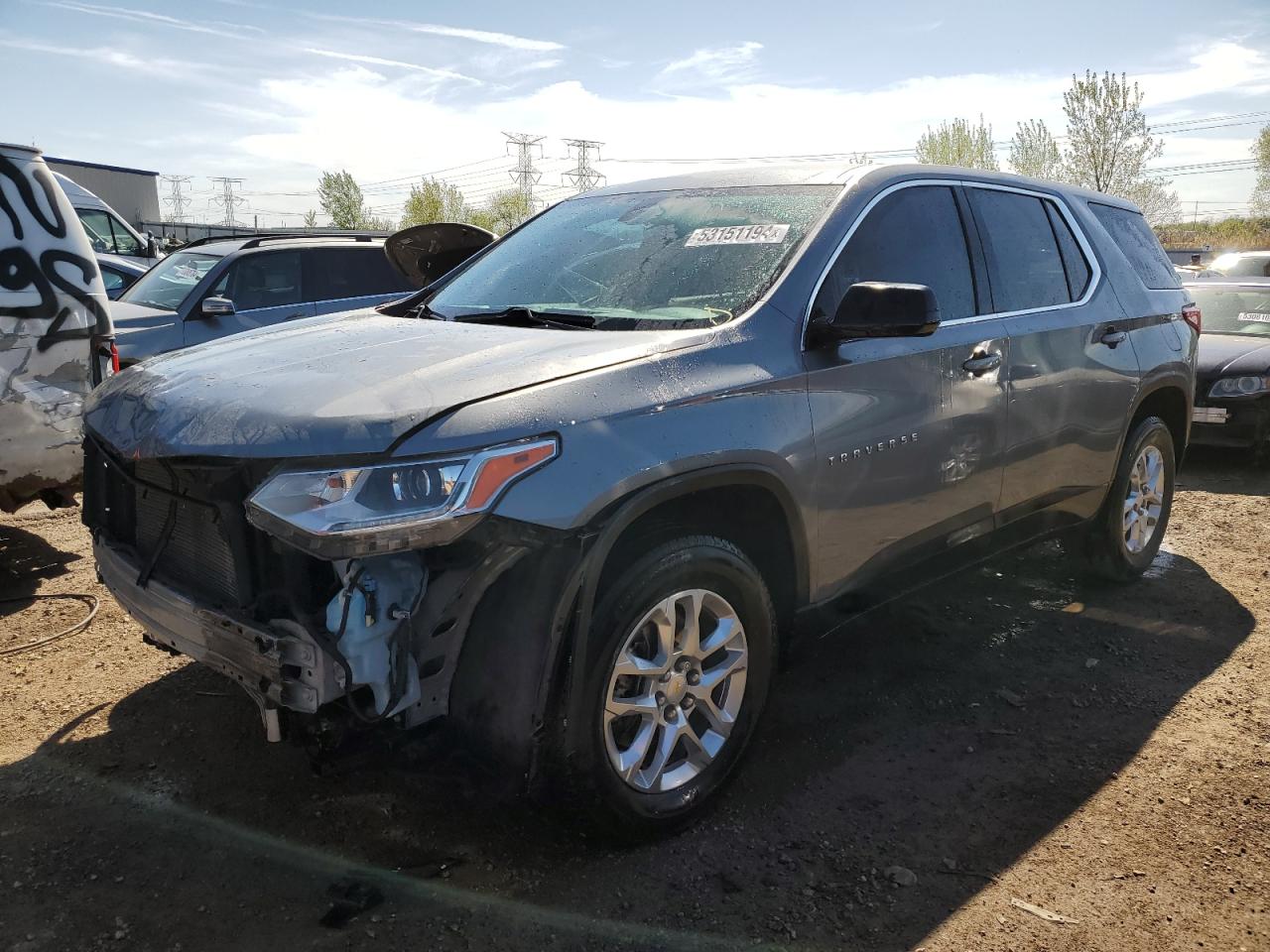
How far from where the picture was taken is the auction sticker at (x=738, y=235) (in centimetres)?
334

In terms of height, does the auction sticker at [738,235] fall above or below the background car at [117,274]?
above

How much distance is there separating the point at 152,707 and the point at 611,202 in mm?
2528

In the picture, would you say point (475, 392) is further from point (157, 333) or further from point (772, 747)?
point (157, 333)

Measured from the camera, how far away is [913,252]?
3.63 m

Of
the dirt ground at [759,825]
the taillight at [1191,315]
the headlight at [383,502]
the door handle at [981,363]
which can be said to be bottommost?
the dirt ground at [759,825]

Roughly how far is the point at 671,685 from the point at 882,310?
123cm

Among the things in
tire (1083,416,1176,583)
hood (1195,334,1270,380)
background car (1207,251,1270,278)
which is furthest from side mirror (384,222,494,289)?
background car (1207,251,1270,278)

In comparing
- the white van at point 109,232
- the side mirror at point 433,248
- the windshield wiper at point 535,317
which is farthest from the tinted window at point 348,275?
the white van at point 109,232

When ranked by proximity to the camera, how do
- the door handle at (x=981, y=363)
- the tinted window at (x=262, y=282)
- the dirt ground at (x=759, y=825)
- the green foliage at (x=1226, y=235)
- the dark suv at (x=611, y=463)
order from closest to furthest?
the dark suv at (x=611, y=463) < the dirt ground at (x=759, y=825) < the door handle at (x=981, y=363) < the tinted window at (x=262, y=282) < the green foliage at (x=1226, y=235)

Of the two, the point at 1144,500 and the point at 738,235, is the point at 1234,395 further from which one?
the point at 738,235

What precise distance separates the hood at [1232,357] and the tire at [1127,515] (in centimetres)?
335

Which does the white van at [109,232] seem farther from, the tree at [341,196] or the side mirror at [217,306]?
the tree at [341,196]

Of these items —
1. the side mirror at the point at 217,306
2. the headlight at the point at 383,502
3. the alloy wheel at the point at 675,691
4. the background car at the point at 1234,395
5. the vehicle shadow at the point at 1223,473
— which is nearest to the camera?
the headlight at the point at 383,502

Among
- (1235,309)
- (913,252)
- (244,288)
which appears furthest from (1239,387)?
(244,288)
